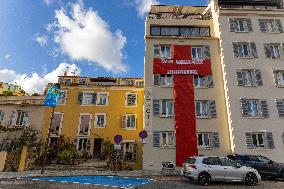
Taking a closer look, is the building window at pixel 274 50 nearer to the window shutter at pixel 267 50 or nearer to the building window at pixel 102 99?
the window shutter at pixel 267 50

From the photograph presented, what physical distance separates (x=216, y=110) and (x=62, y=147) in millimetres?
17444

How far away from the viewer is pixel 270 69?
95.2 feet

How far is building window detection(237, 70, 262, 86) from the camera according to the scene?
28.5 m

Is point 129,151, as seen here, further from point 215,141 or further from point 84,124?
point 215,141

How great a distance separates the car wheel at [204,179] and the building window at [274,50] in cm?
1884

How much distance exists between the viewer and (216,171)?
16.8 m

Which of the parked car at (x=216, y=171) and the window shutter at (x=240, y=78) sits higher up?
the window shutter at (x=240, y=78)

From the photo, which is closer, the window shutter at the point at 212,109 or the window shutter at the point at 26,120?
the window shutter at the point at 212,109

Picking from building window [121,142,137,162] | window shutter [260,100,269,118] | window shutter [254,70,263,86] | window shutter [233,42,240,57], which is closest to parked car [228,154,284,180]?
window shutter [260,100,269,118]

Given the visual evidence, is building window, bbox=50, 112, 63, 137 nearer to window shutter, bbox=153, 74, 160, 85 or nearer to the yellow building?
the yellow building

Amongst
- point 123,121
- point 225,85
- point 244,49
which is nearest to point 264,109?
point 225,85

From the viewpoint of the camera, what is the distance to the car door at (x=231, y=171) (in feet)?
55.4

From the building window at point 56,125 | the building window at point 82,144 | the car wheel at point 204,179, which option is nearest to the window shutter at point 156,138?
the building window at point 82,144

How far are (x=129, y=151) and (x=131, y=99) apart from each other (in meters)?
6.68
